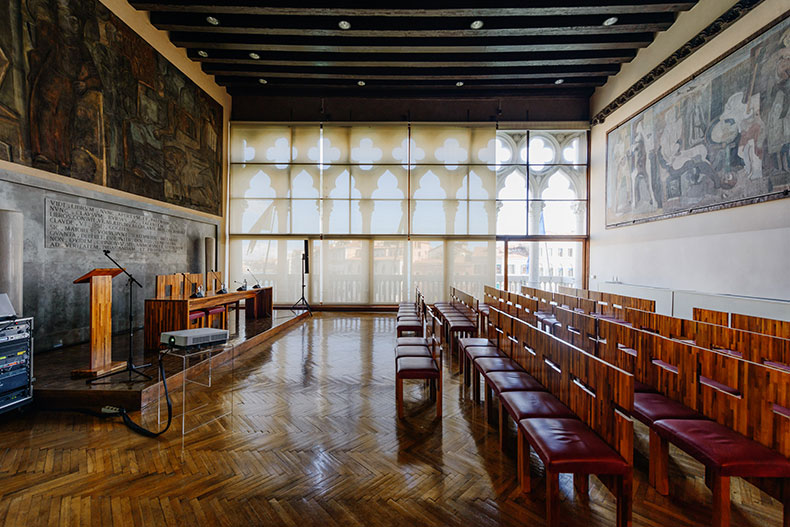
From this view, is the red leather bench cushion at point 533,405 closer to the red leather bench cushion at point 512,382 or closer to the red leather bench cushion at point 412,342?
the red leather bench cushion at point 512,382

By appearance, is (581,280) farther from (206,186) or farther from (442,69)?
(206,186)

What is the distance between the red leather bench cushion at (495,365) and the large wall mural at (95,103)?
572cm

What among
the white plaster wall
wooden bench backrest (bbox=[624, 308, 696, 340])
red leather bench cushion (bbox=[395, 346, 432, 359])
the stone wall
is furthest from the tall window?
red leather bench cushion (bbox=[395, 346, 432, 359])

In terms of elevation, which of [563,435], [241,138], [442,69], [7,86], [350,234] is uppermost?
[442,69]

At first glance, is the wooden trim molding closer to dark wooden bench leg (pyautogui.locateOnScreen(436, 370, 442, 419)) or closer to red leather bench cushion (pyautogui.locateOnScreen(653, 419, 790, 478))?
red leather bench cushion (pyautogui.locateOnScreen(653, 419, 790, 478))

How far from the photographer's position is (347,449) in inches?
97.2

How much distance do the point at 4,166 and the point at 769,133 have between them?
30.3 feet

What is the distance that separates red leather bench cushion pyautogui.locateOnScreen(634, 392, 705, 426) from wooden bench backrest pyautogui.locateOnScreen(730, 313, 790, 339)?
4.72 ft

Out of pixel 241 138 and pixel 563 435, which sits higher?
pixel 241 138

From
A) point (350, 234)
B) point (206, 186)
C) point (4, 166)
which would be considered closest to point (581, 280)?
point (350, 234)

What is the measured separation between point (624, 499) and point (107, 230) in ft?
22.5

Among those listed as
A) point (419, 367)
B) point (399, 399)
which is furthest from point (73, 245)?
point (419, 367)

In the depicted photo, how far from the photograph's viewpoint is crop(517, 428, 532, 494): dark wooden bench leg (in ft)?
6.46

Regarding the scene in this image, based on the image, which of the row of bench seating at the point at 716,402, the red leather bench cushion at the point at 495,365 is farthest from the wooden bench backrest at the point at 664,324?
the red leather bench cushion at the point at 495,365
